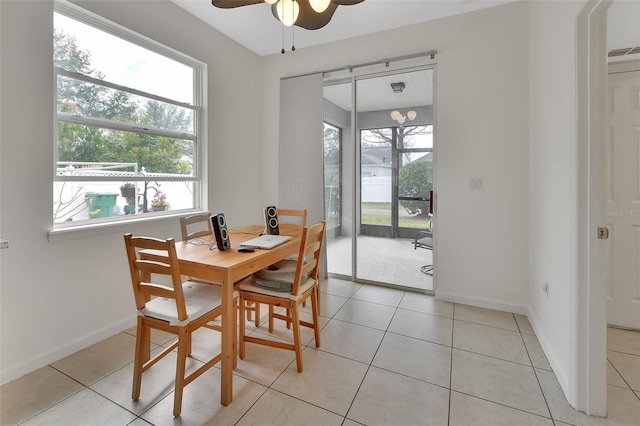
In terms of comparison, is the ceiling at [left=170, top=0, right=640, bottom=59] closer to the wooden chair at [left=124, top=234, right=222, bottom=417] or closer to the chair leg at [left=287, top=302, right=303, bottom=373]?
the wooden chair at [left=124, top=234, right=222, bottom=417]

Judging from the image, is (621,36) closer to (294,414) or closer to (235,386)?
(294,414)

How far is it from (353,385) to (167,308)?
1165 millimetres

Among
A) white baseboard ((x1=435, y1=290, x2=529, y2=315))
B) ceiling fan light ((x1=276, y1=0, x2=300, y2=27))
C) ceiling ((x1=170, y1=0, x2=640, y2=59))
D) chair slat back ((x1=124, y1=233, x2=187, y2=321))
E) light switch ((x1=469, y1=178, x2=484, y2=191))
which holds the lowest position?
white baseboard ((x1=435, y1=290, x2=529, y2=315))

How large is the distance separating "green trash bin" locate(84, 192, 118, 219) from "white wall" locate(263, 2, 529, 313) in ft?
9.84

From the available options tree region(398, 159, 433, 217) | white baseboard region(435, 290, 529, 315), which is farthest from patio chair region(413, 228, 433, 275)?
white baseboard region(435, 290, 529, 315)

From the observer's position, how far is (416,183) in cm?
329

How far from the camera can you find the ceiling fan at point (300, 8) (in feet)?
5.70

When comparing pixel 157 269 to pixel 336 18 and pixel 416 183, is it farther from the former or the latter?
pixel 336 18

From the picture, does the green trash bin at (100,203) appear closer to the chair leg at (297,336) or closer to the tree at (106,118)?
the tree at (106,118)

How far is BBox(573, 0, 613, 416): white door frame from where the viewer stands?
148 cm

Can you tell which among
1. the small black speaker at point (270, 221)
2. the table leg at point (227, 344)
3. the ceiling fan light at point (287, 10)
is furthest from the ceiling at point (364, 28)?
the table leg at point (227, 344)

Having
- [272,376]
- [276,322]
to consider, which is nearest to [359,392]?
[272,376]

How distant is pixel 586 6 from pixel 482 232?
1.85 m

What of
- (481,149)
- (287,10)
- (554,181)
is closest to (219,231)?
(287,10)
